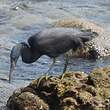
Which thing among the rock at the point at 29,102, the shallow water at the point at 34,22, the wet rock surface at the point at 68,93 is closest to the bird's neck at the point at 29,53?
→ the wet rock surface at the point at 68,93

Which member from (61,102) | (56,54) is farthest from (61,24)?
(61,102)

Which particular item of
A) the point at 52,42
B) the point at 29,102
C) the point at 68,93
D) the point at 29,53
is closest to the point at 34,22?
the point at 29,53

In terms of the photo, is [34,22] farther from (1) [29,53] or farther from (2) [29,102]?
(2) [29,102]

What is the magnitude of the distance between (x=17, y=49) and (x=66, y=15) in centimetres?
882

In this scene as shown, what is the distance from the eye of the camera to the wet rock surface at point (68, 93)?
20.3 feet

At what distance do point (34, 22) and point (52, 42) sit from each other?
7953mm

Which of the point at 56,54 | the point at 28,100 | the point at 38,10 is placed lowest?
the point at 38,10

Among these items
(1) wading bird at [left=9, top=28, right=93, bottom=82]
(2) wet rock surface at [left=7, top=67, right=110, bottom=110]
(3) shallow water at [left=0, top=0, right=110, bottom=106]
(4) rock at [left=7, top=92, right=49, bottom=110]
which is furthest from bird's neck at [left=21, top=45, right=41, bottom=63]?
(3) shallow water at [left=0, top=0, right=110, bottom=106]

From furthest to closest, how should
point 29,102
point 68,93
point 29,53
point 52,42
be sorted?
point 29,53 → point 52,42 → point 29,102 → point 68,93

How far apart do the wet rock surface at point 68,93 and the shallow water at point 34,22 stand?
0.93m

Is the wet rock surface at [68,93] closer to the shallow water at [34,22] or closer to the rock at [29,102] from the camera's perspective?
the rock at [29,102]

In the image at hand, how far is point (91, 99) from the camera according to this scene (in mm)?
6156

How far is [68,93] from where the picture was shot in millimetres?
6352

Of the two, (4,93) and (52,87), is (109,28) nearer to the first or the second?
(4,93)
